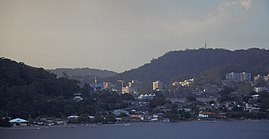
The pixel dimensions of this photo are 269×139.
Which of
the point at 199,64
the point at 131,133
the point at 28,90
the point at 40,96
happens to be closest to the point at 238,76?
the point at 199,64

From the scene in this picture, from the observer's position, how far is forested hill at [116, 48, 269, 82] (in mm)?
64400

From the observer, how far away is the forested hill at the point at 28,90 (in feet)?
82.9

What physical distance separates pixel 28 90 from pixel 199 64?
4567cm

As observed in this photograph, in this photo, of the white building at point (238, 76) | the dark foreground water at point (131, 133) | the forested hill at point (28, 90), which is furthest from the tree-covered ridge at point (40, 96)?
the white building at point (238, 76)

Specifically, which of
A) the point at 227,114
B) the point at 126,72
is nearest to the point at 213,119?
the point at 227,114

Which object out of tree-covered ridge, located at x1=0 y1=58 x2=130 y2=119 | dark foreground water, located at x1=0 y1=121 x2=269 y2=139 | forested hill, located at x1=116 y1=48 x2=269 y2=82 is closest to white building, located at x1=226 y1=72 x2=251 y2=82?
forested hill, located at x1=116 y1=48 x2=269 y2=82

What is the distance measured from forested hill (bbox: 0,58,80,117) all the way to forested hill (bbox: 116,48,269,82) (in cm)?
3224

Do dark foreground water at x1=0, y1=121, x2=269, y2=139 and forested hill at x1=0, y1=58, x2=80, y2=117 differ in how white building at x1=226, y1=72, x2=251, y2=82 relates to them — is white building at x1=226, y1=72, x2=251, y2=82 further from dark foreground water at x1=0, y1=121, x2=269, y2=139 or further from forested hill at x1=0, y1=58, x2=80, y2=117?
dark foreground water at x1=0, y1=121, x2=269, y2=139

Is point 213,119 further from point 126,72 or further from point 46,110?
point 126,72

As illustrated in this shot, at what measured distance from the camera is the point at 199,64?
7019cm

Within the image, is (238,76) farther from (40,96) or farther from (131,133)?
(131,133)

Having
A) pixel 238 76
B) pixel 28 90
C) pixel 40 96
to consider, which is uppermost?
pixel 238 76

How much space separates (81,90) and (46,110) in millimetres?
6748

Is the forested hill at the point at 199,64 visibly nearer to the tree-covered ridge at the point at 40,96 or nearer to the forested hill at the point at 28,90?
the tree-covered ridge at the point at 40,96
